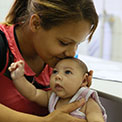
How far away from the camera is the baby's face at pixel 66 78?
761 millimetres

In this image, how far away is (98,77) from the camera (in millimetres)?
1145

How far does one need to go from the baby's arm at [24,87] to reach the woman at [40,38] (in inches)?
1.6

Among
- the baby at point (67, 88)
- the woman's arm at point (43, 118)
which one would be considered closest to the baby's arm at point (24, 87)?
the baby at point (67, 88)

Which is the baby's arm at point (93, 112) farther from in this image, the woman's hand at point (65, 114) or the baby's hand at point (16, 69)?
the baby's hand at point (16, 69)

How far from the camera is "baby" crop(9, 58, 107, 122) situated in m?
0.75

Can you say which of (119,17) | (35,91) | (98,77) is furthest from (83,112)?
(119,17)

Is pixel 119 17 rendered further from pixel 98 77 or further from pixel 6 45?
pixel 6 45

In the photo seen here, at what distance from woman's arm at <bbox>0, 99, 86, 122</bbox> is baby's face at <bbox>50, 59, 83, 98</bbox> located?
51mm

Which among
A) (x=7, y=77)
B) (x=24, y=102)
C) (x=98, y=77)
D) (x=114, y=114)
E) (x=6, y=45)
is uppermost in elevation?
(x=6, y=45)

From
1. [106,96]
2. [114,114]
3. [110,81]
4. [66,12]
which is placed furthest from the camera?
[114,114]

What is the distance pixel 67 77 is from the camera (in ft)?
2.52

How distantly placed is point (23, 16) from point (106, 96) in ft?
1.52

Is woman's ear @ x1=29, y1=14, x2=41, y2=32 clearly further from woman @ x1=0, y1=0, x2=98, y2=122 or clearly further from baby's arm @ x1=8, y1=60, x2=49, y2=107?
baby's arm @ x1=8, y1=60, x2=49, y2=107

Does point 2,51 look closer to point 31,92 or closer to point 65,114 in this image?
point 31,92
